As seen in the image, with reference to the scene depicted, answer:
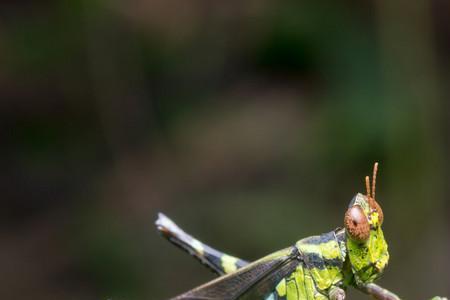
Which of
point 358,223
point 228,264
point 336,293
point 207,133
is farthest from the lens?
point 207,133

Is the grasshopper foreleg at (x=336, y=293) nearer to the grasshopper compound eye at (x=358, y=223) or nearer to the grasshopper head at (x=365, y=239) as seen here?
the grasshopper head at (x=365, y=239)

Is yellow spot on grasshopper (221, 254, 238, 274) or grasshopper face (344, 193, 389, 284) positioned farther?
yellow spot on grasshopper (221, 254, 238, 274)

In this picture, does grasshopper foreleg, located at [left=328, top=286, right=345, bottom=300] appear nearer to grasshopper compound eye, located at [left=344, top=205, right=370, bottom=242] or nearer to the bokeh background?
grasshopper compound eye, located at [left=344, top=205, right=370, bottom=242]

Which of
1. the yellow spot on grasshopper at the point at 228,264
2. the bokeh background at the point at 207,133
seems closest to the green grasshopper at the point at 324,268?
the yellow spot on grasshopper at the point at 228,264

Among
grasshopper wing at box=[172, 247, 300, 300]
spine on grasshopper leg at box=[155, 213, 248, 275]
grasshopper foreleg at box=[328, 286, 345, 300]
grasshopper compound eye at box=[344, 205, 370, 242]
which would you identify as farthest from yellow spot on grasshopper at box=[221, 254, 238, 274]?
grasshopper compound eye at box=[344, 205, 370, 242]

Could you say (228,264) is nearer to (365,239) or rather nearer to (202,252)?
(202,252)

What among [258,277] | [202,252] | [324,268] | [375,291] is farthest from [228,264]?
[375,291]
